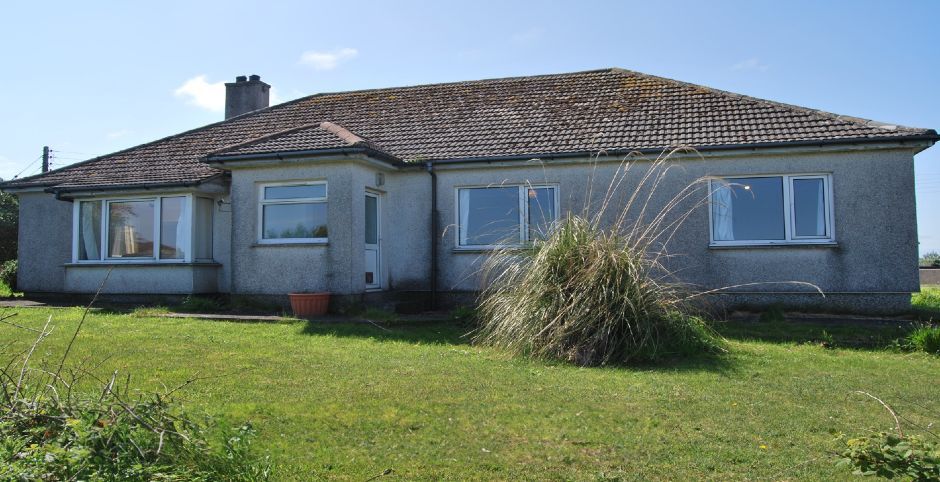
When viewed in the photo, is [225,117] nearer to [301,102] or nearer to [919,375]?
[301,102]

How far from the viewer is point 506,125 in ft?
47.8

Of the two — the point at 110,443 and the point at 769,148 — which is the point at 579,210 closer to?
the point at 769,148

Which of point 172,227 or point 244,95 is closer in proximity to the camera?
point 172,227

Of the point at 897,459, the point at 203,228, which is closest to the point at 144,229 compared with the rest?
the point at 203,228

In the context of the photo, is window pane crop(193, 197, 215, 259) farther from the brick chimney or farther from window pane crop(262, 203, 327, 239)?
the brick chimney

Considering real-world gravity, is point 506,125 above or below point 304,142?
above

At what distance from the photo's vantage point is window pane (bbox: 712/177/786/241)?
12281 mm

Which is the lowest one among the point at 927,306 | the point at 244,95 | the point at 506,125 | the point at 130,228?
the point at 927,306

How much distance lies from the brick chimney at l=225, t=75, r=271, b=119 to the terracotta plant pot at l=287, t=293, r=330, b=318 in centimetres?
951

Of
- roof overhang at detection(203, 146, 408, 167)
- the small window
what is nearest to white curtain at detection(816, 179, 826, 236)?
roof overhang at detection(203, 146, 408, 167)

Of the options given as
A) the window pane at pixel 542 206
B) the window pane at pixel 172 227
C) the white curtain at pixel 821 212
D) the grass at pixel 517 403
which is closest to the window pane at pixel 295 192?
the window pane at pixel 172 227

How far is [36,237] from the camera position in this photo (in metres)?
16.0

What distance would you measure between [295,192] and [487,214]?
11.8 ft

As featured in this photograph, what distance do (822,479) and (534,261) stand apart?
4.69 metres
